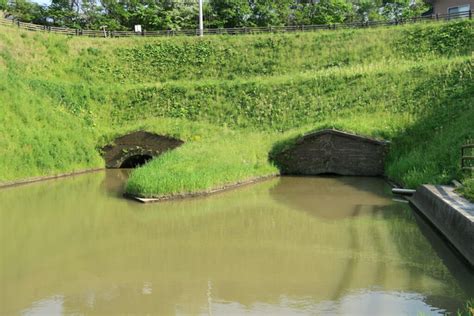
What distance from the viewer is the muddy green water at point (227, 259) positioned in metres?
7.83

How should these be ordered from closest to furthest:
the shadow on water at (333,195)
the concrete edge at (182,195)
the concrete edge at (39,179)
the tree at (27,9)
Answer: the shadow on water at (333,195) → the concrete edge at (182,195) → the concrete edge at (39,179) → the tree at (27,9)

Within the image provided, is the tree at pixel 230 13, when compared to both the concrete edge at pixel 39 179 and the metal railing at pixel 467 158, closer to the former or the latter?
the concrete edge at pixel 39 179

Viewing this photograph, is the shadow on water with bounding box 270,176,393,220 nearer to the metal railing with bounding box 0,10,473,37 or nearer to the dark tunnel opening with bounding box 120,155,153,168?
the dark tunnel opening with bounding box 120,155,153,168

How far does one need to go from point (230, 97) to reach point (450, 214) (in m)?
19.2

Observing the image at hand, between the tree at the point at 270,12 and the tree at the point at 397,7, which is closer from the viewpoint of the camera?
the tree at the point at 270,12

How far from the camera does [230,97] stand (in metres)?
28.6

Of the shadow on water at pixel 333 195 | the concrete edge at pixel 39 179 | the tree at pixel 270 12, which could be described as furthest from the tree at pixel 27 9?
the shadow on water at pixel 333 195

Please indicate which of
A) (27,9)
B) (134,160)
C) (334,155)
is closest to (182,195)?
(334,155)

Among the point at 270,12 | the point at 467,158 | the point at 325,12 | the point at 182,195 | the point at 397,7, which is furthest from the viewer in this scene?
the point at 397,7

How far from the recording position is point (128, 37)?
123ft

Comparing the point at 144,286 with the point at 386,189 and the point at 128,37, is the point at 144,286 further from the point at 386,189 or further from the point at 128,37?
the point at 128,37

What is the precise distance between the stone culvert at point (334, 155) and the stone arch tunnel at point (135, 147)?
247 inches

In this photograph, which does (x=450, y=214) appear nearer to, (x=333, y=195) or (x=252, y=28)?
(x=333, y=195)

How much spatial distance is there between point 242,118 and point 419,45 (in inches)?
472
